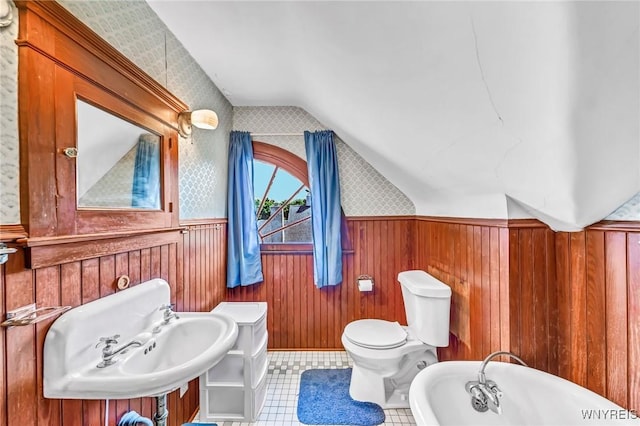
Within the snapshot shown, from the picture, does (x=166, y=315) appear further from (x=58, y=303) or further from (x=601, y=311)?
(x=601, y=311)

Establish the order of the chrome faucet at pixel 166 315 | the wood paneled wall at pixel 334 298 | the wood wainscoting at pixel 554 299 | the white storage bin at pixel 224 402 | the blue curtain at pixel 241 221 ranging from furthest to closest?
the wood paneled wall at pixel 334 298 → the blue curtain at pixel 241 221 → the white storage bin at pixel 224 402 → the chrome faucet at pixel 166 315 → the wood wainscoting at pixel 554 299

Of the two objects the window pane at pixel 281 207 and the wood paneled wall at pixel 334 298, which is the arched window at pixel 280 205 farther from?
the wood paneled wall at pixel 334 298

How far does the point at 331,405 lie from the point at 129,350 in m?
→ 1.31

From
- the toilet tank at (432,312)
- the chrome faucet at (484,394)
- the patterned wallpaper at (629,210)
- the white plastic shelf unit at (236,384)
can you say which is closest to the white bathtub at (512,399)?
the chrome faucet at (484,394)

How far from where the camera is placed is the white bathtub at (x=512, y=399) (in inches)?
39.8

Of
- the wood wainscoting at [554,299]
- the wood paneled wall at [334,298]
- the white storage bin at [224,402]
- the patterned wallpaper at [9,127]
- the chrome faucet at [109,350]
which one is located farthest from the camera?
the wood paneled wall at [334,298]

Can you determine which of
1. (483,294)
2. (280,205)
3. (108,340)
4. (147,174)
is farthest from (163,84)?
(483,294)

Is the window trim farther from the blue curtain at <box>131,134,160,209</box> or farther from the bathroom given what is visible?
the blue curtain at <box>131,134,160,209</box>

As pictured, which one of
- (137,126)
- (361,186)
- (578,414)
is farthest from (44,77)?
(578,414)

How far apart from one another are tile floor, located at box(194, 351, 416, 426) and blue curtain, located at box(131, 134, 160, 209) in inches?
55.3

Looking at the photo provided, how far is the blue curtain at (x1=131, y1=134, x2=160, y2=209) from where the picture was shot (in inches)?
48.7

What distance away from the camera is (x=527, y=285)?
4.40 feet

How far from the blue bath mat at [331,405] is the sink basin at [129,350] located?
36.5 inches

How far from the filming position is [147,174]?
51.0 inches
